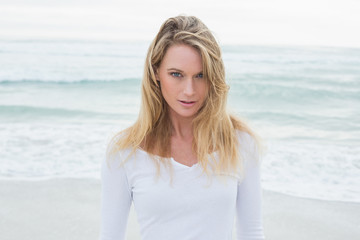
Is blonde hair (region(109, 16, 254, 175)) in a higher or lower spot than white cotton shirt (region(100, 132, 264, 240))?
higher

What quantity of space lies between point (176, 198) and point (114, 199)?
277 millimetres

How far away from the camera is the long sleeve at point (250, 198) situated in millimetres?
1890

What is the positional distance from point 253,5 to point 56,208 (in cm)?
2053

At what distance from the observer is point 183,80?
1.76m

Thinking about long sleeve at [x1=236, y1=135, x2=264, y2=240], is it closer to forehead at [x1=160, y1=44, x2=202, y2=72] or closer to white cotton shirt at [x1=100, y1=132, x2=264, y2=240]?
white cotton shirt at [x1=100, y1=132, x2=264, y2=240]

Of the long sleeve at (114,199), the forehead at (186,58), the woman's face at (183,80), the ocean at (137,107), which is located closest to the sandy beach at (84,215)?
the ocean at (137,107)

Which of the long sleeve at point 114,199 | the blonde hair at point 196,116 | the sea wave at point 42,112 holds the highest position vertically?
the blonde hair at point 196,116

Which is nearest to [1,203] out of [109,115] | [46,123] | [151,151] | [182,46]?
[151,151]

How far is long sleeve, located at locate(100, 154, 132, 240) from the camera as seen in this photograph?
1840mm

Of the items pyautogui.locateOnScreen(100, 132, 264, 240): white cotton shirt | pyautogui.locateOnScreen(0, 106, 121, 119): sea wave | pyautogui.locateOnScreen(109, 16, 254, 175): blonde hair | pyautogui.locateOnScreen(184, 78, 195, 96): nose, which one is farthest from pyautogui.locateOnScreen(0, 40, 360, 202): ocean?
pyautogui.locateOnScreen(100, 132, 264, 240): white cotton shirt

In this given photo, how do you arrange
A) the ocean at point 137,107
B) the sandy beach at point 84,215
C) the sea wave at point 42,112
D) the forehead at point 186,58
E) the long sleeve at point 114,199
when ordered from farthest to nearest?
the sea wave at point 42,112, the ocean at point 137,107, the sandy beach at point 84,215, the long sleeve at point 114,199, the forehead at point 186,58

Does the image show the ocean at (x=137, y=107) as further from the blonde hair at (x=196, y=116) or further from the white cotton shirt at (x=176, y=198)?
the white cotton shirt at (x=176, y=198)

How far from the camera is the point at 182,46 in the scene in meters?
1.74

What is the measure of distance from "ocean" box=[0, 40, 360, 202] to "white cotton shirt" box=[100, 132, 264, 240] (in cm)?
55
